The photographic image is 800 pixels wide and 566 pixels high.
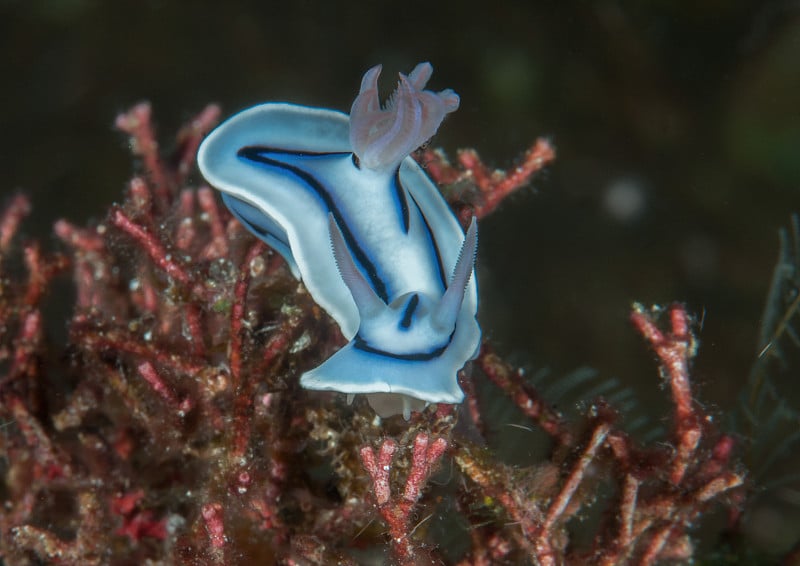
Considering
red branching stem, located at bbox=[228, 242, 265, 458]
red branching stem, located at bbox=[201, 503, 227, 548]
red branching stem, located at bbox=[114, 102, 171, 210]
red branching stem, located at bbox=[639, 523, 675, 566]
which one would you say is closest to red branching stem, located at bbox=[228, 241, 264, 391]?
red branching stem, located at bbox=[228, 242, 265, 458]

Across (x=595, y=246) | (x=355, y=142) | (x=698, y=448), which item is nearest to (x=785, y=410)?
(x=698, y=448)

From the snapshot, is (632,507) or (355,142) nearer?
(632,507)

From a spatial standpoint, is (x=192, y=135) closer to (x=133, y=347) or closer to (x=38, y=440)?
(x=133, y=347)

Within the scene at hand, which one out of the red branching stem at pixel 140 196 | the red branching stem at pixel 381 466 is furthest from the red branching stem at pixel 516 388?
the red branching stem at pixel 140 196

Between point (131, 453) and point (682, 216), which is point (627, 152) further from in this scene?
point (131, 453)

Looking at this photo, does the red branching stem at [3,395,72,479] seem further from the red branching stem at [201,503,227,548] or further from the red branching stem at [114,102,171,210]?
the red branching stem at [114,102,171,210]

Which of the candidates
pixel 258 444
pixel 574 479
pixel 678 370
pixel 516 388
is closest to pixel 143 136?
pixel 258 444
